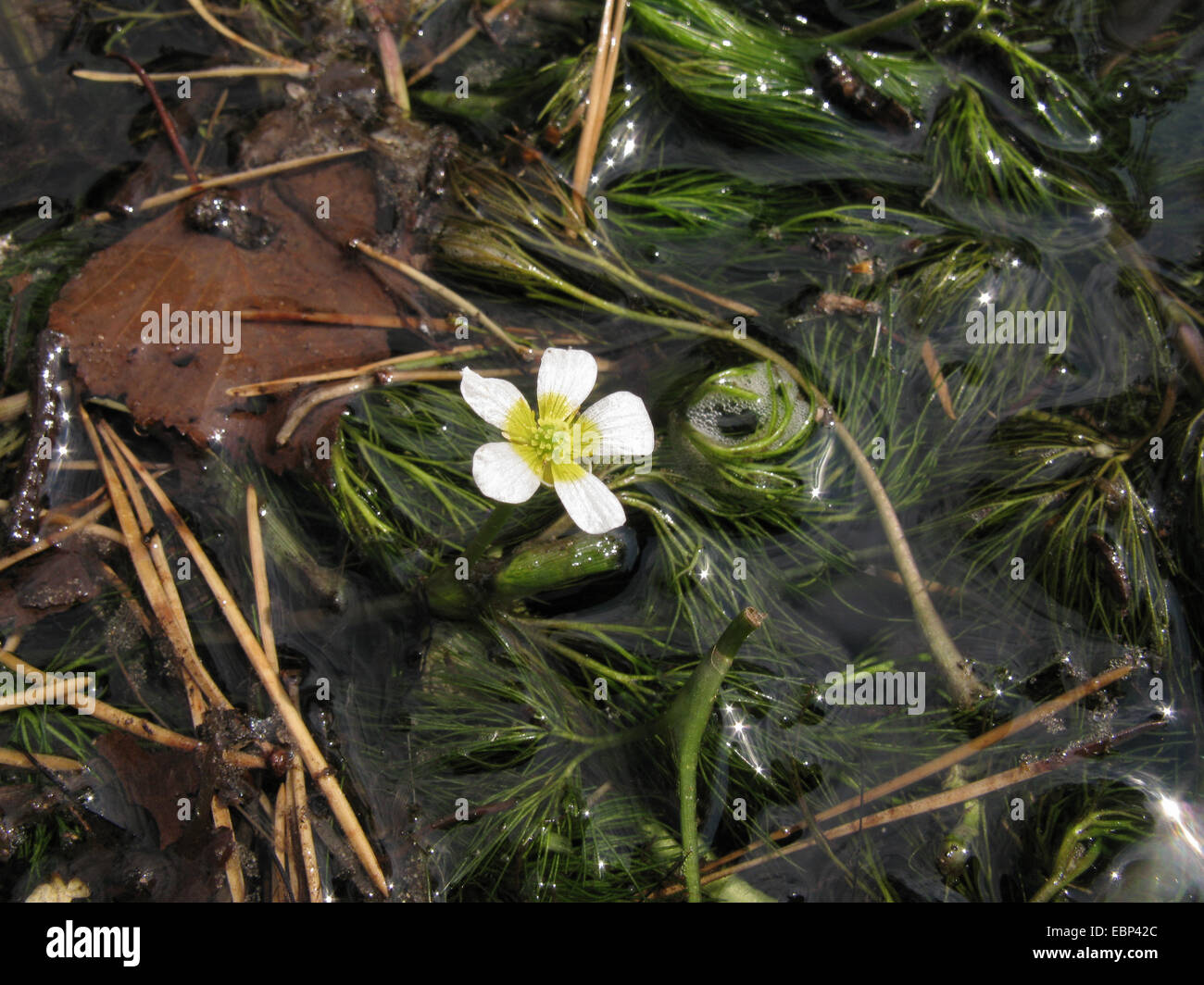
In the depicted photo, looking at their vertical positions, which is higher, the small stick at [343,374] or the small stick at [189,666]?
the small stick at [343,374]

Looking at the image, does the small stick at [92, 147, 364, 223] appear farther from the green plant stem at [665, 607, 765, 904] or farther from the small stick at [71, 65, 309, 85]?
the green plant stem at [665, 607, 765, 904]

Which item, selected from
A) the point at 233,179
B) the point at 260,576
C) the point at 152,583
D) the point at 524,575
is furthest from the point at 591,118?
the point at 152,583

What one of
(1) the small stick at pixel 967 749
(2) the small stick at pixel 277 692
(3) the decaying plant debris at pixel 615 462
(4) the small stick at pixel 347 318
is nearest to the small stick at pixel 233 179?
(3) the decaying plant debris at pixel 615 462

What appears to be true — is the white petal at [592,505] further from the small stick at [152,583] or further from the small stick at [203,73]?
the small stick at [203,73]

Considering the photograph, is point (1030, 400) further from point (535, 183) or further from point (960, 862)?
point (535, 183)

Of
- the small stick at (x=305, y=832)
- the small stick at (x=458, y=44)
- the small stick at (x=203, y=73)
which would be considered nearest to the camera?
the small stick at (x=305, y=832)

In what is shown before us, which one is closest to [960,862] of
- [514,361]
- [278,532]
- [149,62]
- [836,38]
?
[514,361]
